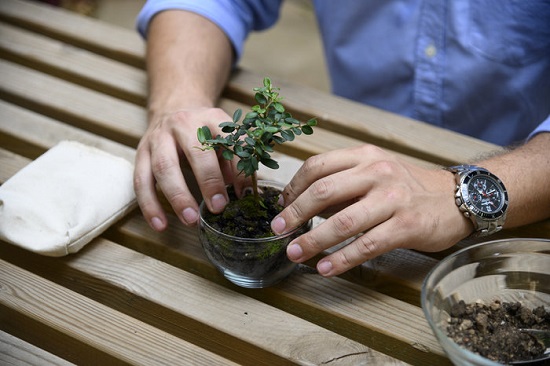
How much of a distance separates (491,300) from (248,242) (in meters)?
0.40

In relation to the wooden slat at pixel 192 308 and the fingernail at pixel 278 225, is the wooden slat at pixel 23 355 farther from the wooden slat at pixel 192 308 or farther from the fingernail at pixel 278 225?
the fingernail at pixel 278 225

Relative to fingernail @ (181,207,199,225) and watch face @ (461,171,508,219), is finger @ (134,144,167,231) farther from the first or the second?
watch face @ (461,171,508,219)

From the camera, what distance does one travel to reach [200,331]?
116 centimetres

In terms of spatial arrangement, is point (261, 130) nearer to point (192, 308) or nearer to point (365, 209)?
point (365, 209)

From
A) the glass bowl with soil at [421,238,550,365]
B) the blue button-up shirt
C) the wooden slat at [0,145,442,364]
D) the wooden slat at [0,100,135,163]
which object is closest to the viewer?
the glass bowl with soil at [421,238,550,365]

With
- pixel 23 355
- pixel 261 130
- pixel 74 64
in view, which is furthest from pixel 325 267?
pixel 74 64

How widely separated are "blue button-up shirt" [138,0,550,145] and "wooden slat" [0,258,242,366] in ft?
2.91

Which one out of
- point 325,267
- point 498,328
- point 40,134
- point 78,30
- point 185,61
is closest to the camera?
point 498,328

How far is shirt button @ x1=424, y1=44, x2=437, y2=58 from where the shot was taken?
1.82m

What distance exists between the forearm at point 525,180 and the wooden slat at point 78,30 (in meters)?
0.98

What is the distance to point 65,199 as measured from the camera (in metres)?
1.32

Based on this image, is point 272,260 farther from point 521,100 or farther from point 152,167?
point 521,100

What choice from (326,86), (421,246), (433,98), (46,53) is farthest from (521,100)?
(326,86)

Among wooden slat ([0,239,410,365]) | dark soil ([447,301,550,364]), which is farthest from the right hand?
dark soil ([447,301,550,364])
